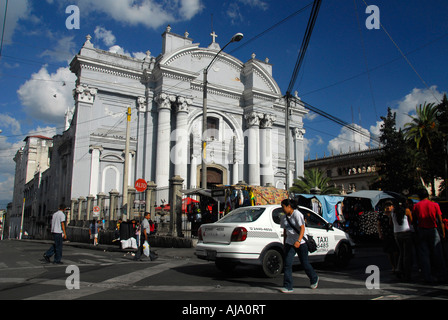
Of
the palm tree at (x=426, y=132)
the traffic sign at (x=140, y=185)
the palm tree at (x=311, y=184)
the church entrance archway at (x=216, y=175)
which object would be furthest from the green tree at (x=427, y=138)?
the traffic sign at (x=140, y=185)

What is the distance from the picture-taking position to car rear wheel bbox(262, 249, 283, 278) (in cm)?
742

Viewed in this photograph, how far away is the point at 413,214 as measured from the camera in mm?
7402

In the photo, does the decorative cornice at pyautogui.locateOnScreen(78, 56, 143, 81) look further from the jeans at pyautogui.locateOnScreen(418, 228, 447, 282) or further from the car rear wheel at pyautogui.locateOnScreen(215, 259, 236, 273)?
the jeans at pyautogui.locateOnScreen(418, 228, 447, 282)

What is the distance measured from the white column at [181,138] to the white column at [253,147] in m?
5.92

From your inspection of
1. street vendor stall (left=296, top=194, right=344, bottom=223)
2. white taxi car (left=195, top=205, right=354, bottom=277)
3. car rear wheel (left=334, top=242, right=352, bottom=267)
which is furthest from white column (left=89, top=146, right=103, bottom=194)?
car rear wheel (left=334, top=242, right=352, bottom=267)

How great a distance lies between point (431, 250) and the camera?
7.11 metres

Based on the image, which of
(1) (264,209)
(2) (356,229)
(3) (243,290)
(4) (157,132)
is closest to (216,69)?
(4) (157,132)

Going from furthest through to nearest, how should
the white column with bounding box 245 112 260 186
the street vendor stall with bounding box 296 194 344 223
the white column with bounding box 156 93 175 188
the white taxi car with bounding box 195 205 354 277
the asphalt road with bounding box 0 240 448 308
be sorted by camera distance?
1. the white column with bounding box 245 112 260 186
2. the white column with bounding box 156 93 175 188
3. the street vendor stall with bounding box 296 194 344 223
4. the white taxi car with bounding box 195 205 354 277
5. the asphalt road with bounding box 0 240 448 308

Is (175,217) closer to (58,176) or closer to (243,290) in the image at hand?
(243,290)

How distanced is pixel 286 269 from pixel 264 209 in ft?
7.42

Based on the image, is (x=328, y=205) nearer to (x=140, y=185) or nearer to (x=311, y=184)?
(x=140, y=185)

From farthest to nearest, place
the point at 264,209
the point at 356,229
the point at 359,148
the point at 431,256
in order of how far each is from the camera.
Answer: the point at 359,148 → the point at 356,229 → the point at 264,209 → the point at 431,256

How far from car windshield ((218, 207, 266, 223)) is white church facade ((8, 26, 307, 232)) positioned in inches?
671

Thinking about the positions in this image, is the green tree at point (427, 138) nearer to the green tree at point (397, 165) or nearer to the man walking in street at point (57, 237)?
the green tree at point (397, 165)
